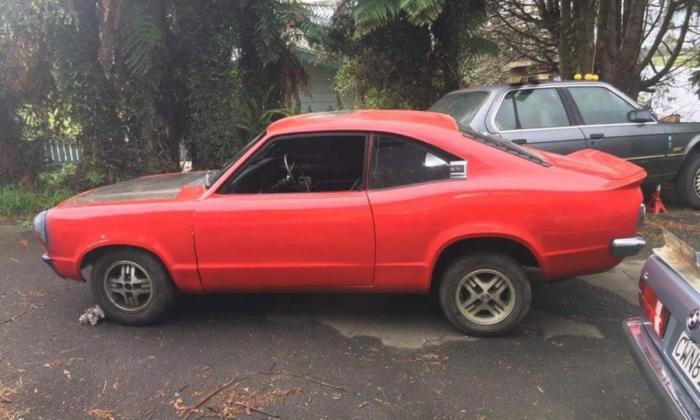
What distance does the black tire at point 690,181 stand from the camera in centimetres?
699

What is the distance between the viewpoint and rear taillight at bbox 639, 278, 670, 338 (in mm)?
2490

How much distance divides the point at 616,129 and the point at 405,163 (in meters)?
3.84

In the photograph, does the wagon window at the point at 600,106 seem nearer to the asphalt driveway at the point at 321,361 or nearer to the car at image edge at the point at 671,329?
the asphalt driveway at the point at 321,361

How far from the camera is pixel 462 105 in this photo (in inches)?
248

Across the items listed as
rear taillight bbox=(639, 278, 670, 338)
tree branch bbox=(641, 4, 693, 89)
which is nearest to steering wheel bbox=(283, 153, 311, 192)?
rear taillight bbox=(639, 278, 670, 338)

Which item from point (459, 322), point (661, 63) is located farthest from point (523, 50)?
point (459, 322)

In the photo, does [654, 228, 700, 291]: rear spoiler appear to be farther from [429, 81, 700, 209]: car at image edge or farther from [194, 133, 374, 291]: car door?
[429, 81, 700, 209]: car at image edge

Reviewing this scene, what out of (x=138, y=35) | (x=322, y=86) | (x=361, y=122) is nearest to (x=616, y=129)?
(x=361, y=122)

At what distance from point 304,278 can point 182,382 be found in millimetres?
1012

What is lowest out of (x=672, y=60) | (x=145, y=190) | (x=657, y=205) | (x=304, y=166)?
(x=657, y=205)

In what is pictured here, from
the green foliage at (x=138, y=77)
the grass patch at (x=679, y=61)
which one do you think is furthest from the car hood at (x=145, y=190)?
the grass patch at (x=679, y=61)

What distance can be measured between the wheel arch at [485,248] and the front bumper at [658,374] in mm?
921

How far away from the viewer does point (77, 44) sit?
6.67 m

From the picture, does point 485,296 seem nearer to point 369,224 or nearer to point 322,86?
point 369,224
